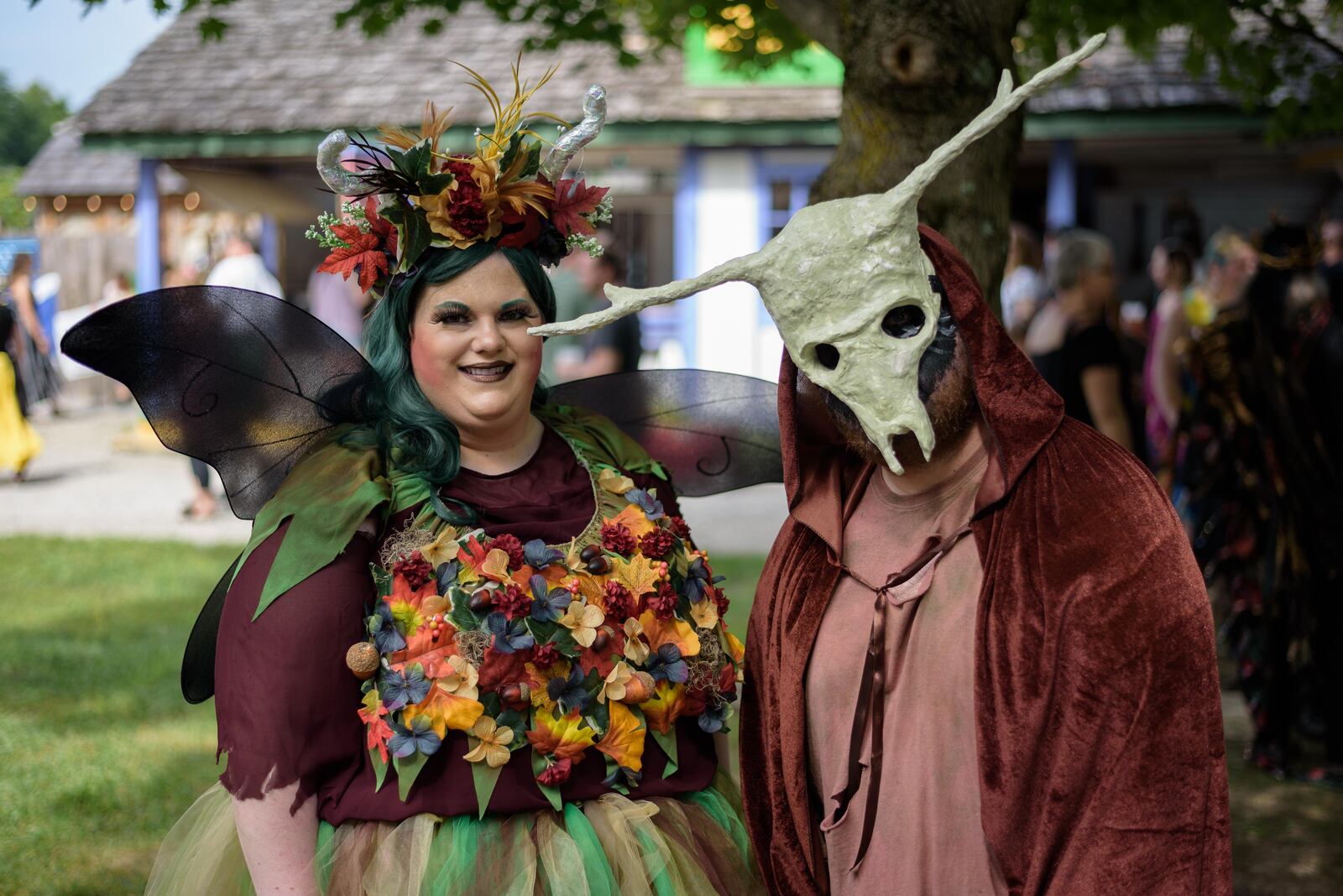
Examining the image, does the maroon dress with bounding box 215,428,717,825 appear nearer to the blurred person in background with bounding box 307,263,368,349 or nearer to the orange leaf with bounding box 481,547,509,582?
the orange leaf with bounding box 481,547,509,582

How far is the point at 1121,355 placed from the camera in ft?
18.2

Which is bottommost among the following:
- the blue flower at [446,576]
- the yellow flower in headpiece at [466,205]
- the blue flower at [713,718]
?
the blue flower at [713,718]

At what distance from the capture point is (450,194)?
2465mm

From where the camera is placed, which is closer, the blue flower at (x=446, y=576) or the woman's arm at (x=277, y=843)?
the woman's arm at (x=277, y=843)

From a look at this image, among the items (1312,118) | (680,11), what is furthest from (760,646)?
(680,11)

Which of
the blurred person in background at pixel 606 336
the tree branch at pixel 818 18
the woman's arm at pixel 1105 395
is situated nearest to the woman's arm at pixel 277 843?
the tree branch at pixel 818 18

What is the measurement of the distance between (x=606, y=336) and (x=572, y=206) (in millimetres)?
4191

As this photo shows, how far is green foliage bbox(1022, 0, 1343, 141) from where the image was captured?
14.0 feet

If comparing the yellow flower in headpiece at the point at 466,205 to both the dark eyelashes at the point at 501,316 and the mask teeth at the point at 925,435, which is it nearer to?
the dark eyelashes at the point at 501,316

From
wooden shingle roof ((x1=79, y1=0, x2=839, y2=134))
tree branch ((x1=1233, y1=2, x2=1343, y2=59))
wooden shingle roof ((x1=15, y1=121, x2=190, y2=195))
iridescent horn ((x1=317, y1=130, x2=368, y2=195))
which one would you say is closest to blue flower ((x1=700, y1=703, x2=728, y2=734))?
iridescent horn ((x1=317, y1=130, x2=368, y2=195))

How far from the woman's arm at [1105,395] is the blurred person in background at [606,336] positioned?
2350 mm

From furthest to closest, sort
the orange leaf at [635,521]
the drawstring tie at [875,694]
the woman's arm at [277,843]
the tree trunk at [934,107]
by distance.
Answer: the tree trunk at [934,107] < the orange leaf at [635,521] < the woman's arm at [277,843] < the drawstring tie at [875,694]

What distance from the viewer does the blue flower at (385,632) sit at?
91.7 inches

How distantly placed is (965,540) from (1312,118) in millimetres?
3701
